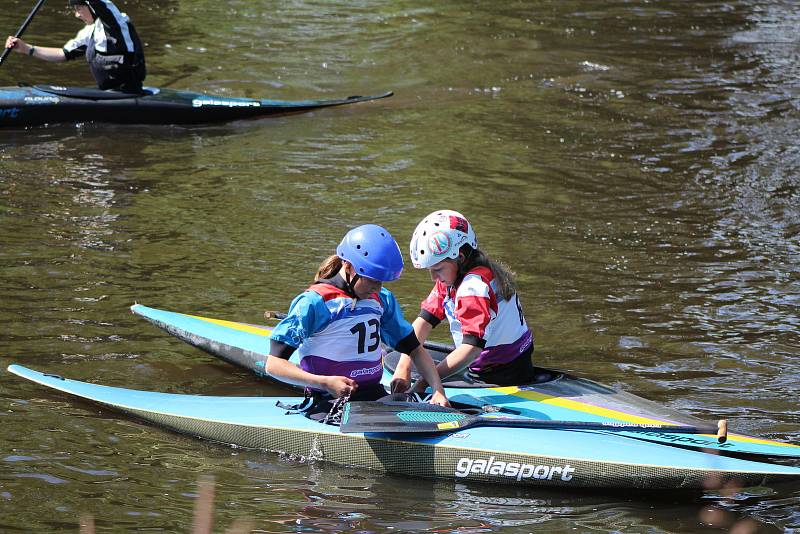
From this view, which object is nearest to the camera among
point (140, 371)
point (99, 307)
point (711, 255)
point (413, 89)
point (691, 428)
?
point (691, 428)

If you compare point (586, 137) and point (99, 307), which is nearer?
point (99, 307)

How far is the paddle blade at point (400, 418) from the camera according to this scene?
18.1 ft

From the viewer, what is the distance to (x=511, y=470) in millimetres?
5500

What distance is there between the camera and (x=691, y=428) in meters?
5.53

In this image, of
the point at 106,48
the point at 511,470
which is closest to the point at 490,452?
the point at 511,470

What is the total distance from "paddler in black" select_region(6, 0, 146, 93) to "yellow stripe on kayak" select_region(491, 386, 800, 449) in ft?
25.7

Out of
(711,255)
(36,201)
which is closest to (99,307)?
(36,201)

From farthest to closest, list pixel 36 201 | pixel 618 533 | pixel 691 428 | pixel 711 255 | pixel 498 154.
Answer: pixel 498 154 → pixel 36 201 → pixel 711 255 → pixel 691 428 → pixel 618 533

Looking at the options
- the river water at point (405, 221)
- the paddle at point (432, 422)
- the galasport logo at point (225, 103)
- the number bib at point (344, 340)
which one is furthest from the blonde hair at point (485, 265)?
the galasport logo at point (225, 103)

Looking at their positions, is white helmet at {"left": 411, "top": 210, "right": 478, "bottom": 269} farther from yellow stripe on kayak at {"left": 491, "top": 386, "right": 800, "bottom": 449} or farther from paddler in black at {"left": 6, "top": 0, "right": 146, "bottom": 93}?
paddler in black at {"left": 6, "top": 0, "right": 146, "bottom": 93}

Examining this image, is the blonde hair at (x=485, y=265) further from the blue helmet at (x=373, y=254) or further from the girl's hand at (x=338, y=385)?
the girl's hand at (x=338, y=385)

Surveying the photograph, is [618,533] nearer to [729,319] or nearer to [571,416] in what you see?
[571,416]

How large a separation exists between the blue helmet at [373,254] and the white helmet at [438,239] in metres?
0.51

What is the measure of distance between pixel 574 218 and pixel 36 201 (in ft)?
16.2
